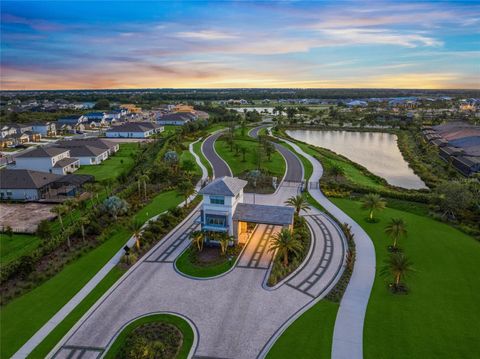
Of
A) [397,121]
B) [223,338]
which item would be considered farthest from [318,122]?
[223,338]

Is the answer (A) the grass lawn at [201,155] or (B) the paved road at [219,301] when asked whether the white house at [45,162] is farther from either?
(B) the paved road at [219,301]

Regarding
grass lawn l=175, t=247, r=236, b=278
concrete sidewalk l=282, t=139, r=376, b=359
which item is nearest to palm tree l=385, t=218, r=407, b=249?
concrete sidewalk l=282, t=139, r=376, b=359

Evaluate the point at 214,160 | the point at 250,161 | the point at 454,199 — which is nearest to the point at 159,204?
the point at 214,160

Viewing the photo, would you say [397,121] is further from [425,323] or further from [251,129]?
[425,323]

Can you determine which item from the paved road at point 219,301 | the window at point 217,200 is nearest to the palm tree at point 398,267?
the paved road at point 219,301

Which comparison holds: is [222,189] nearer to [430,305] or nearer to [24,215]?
[430,305]
